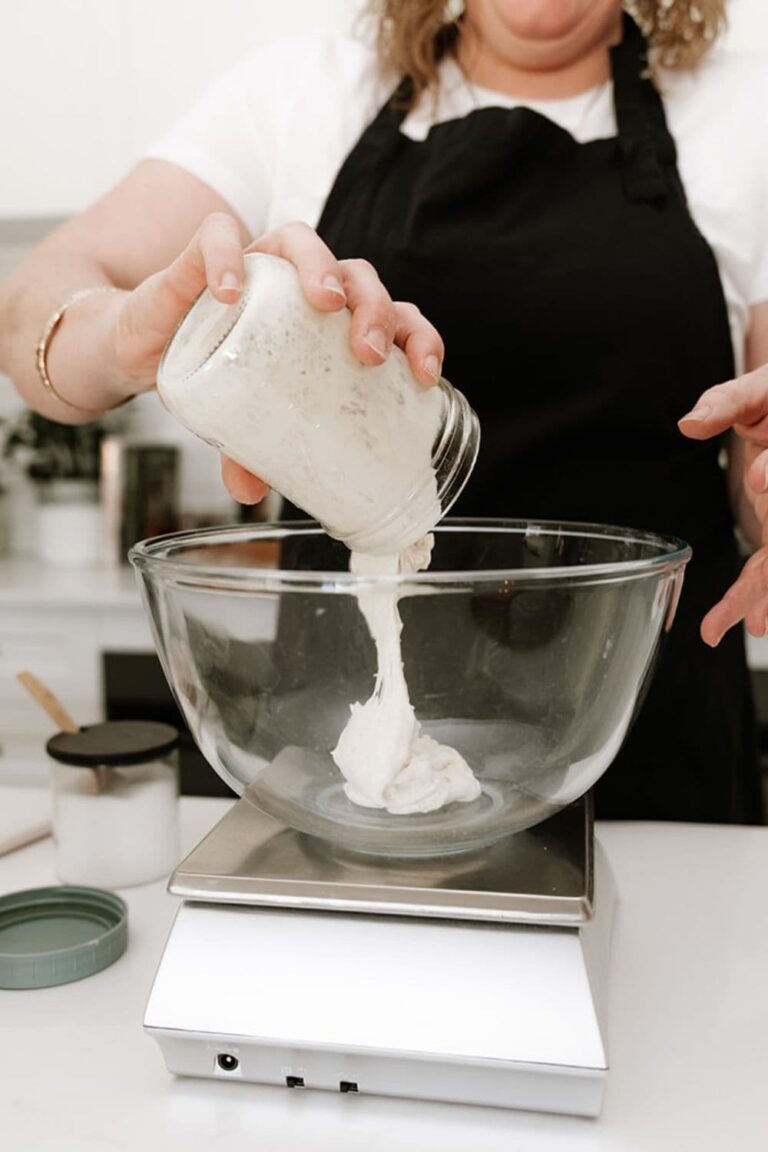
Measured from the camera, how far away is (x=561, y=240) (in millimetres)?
1035

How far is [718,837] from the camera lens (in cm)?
90

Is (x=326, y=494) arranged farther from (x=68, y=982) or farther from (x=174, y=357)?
(x=68, y=982)

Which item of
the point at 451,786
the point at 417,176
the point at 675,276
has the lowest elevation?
the point at 451,786

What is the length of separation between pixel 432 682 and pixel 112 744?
297mm

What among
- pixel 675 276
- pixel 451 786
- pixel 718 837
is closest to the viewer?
pixel 451 786

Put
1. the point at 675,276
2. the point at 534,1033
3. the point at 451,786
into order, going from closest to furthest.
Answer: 1. the point at 534,1033
2. the point at 451,786
3. the point at 675,276

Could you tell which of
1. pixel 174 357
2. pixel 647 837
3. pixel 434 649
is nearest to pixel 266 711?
pixel 434 649

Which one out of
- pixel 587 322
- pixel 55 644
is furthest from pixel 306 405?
pixel 55 644

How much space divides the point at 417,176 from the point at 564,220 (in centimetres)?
15

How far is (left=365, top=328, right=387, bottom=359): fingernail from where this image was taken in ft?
1.71

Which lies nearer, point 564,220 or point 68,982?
point 68,982

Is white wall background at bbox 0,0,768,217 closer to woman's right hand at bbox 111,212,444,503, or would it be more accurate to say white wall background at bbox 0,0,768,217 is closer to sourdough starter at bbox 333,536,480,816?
woman's right hand at bbox 111,212,444,503

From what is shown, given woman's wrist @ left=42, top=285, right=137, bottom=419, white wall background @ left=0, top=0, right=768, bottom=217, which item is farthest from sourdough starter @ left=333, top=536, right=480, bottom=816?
white wall background @ left=0, top=0, right=768, bottom=217

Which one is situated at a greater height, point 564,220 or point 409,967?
point 564,220
